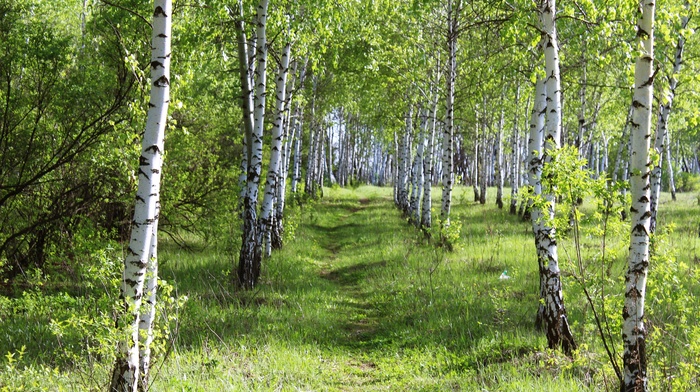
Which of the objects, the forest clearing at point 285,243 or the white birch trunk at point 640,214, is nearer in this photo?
the white birch trunk at point 640,214

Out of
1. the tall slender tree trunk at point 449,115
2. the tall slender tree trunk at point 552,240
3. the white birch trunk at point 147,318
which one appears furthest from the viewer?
the tall slender tree trunk at point 449,115

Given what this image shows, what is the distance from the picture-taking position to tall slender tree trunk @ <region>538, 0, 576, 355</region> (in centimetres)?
618

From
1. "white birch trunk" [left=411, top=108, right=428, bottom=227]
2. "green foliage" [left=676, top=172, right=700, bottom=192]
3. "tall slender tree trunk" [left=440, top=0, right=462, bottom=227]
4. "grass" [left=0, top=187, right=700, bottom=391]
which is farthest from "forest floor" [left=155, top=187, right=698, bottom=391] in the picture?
"green foliage" [left=676, top=172, right=700, bottom=192]

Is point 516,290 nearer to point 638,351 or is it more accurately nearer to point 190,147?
point 638,351

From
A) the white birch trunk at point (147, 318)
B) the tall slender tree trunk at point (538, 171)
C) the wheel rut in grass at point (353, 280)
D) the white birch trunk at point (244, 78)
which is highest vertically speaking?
the white birch trunk at point (244, 78)

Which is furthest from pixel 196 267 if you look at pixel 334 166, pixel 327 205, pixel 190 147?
pixel 334 166

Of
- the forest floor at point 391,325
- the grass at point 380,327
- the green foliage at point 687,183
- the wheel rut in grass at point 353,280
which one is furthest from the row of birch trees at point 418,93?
the green foliage at point 687,183

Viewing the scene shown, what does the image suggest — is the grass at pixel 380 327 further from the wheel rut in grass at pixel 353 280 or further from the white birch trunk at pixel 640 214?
the white birch trunk at pixel 640 214

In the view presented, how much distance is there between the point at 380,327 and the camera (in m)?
8.30

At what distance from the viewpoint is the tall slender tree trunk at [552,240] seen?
6.18m

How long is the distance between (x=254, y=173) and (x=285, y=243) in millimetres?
5615

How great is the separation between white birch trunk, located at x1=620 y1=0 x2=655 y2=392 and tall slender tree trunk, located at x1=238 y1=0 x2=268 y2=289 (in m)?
6.56

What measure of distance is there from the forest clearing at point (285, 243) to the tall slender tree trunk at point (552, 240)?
3cm

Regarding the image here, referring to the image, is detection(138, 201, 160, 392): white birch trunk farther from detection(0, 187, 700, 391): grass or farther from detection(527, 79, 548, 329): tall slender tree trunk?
detection(527, 79, 548, 329): tall slender tree trunk
